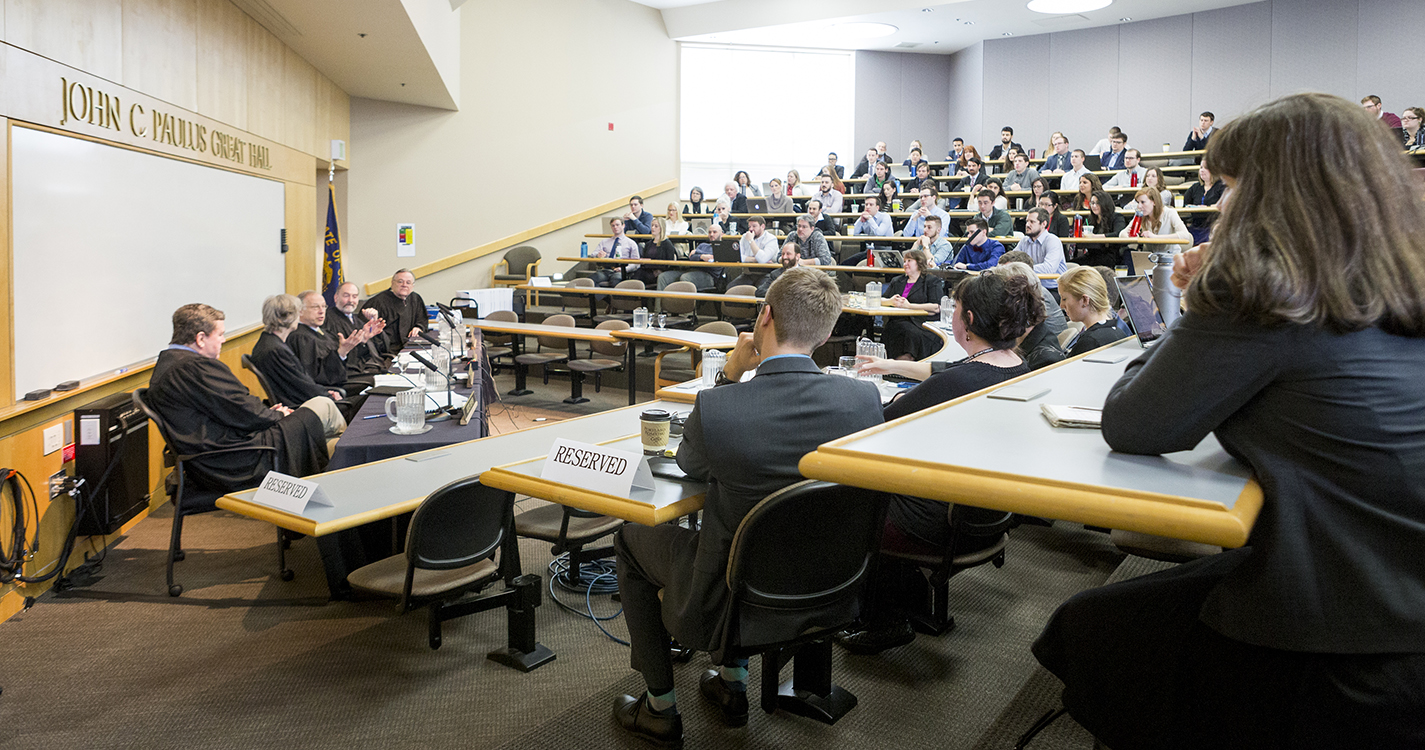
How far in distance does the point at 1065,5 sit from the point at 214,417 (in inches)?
511

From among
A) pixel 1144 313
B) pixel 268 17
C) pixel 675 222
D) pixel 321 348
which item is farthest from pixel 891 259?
pixel 1144 313

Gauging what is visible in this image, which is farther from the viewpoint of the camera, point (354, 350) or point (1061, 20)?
point (1061, 20)

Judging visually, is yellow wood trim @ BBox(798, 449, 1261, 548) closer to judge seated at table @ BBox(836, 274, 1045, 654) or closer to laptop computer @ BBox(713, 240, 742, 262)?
judge seated at table @ BBox(836, 274, 1045, 654)

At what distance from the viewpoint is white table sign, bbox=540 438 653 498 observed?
1.86 m

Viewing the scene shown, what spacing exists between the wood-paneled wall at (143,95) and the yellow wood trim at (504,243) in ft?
8.05

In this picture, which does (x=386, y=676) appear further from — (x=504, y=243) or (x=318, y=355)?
(x=504, y=243)

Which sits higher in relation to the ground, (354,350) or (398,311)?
(398,311)

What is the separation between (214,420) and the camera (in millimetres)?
3619

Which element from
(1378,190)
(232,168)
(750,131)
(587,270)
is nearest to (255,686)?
(1378,190)

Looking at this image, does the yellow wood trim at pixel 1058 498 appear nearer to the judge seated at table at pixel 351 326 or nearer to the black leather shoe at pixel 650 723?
the black leather shoe at pixel 650 723

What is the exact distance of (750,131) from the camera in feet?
50.4

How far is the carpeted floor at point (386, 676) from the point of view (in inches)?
86.8

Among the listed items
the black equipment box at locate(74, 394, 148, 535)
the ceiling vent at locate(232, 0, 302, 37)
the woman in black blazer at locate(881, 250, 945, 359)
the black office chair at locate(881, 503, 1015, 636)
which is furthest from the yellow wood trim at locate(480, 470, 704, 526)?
the ceiling vent at locate(232, 0, 302, 37)

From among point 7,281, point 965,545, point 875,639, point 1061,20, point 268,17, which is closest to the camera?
point 965,545
